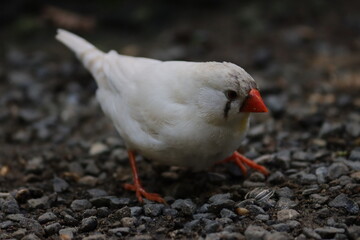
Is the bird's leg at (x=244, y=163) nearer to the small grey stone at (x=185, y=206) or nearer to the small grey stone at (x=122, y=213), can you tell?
the small grey stone at (x=185, y=206)

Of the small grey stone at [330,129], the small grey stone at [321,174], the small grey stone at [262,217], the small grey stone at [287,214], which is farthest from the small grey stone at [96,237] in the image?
the small grey stone at [330,129]

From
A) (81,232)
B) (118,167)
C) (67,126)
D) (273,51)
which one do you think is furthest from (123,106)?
(273,51)

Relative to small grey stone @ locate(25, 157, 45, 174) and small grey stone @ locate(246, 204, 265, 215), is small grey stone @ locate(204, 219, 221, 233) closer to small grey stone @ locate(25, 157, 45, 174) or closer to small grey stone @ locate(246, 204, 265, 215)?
small grey stone @ locate(246, 204, 265, 215)

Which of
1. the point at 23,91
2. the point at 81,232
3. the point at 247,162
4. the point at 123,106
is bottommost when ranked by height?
the point at 81,232

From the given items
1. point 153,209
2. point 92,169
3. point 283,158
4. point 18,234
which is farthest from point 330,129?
point 18,234

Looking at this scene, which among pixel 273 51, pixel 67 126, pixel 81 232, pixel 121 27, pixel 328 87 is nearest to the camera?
pixel 81 232

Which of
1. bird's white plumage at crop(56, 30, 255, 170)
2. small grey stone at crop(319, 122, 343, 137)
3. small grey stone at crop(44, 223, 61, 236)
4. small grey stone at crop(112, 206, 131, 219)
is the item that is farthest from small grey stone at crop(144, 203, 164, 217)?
small grey stone at crop(319, 122, 343, 137)

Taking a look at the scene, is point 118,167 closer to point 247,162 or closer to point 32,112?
point 247,162
